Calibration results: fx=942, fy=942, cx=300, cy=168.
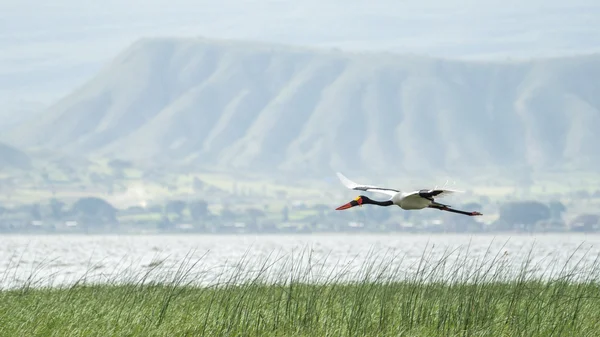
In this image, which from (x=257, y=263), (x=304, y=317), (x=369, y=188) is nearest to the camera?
(x=369, y=188)

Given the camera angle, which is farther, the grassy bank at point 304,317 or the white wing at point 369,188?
the grassy bank at point 304,317

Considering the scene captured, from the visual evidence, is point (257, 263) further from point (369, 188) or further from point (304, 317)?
point (369, 188)

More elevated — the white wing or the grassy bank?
the white wing

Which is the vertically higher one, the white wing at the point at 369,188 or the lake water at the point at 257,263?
the white wing at the point at 369,188

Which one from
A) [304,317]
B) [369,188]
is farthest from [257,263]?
[369,188]

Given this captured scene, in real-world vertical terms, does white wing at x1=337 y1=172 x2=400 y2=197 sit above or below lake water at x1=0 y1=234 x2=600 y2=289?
above

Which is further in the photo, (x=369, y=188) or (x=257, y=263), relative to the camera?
(x=257, y=263)

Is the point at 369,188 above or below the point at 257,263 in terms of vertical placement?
above

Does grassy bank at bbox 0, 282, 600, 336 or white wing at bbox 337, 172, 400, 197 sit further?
grassy bank at bbox 0, 282, 600, 336

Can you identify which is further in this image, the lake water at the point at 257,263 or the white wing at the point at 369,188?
the lake water at the point at 257,263

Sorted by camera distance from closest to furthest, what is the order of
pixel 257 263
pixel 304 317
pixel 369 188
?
pixel 369 188 → pixel 304 317 → pixel 257 263

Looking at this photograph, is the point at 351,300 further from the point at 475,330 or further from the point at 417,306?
the point at 475,330

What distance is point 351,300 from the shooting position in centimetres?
1455

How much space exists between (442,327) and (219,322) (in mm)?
3085
